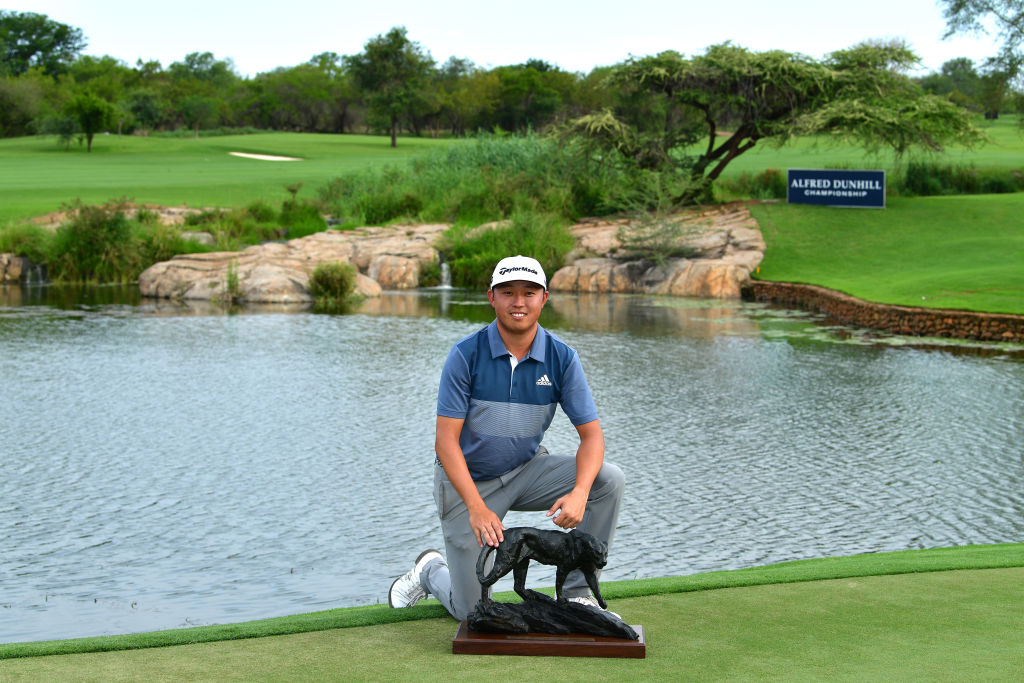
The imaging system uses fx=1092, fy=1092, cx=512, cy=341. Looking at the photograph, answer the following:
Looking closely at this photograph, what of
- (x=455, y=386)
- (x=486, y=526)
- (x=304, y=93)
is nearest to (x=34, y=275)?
(x=455, y=386)

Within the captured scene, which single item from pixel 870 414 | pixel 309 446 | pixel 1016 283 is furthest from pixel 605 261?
pixel 309 446

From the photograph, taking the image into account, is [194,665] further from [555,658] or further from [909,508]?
[909,508]

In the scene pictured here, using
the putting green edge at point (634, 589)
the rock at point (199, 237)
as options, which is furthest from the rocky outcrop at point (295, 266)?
the putting green edge at point (634, 589)

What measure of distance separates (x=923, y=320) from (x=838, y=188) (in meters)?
14.6

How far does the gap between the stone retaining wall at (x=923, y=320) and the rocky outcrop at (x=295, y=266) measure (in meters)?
11.4

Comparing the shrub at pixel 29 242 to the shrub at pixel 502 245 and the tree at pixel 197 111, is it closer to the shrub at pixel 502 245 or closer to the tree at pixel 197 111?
the shrub at pixel 502 245

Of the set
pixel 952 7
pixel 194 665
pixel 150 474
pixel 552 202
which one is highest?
pixel 952 7

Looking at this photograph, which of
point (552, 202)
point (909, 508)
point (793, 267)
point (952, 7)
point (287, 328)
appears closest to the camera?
point (909, 508)

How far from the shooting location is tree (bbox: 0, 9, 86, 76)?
9856 cm

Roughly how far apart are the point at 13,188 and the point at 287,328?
2603cm

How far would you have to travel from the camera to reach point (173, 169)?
53.8 metres

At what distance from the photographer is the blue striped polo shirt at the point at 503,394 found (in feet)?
15.4

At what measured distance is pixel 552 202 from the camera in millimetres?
33594

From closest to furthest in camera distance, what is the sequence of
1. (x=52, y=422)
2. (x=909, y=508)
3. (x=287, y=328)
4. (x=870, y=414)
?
(x=909, y=508) → (x=52, y=422) → (x=870, y=414) → (x=287, y=328)
